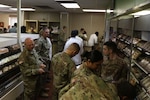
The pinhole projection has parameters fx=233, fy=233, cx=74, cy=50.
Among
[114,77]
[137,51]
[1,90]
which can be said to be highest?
[137,51]

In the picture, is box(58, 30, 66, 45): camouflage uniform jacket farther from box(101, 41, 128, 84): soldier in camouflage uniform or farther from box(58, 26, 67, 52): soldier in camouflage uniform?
box(101, 41, 128, 84): soldier in camouflage uniform

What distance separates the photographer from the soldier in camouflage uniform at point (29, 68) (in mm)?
4012

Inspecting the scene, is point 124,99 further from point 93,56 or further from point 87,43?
point 87,43

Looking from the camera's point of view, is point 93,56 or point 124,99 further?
point 124,99

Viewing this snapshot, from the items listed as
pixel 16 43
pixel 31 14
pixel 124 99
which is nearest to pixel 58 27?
pixel 31 14

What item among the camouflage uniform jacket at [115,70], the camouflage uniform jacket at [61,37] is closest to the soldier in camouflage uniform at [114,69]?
the camouflage uniform jacket at [115,70]

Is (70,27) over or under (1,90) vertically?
over

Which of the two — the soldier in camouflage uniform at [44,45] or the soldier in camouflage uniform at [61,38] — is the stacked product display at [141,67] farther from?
the soldier in camouflage uniform at [61,38]

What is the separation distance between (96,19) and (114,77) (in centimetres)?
1026

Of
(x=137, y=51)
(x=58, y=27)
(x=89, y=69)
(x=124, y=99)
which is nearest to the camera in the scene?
(x=89, y=69)

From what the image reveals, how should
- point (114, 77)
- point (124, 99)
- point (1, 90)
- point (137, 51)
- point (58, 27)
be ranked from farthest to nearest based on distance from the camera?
point (58, 27)
point (137, 51)
point (1, 90)
point (114, 77)
point (124, 99)

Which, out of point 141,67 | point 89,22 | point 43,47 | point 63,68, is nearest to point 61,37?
point 89,22

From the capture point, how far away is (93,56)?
6.88ft

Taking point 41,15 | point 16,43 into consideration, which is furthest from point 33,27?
point 16,43
